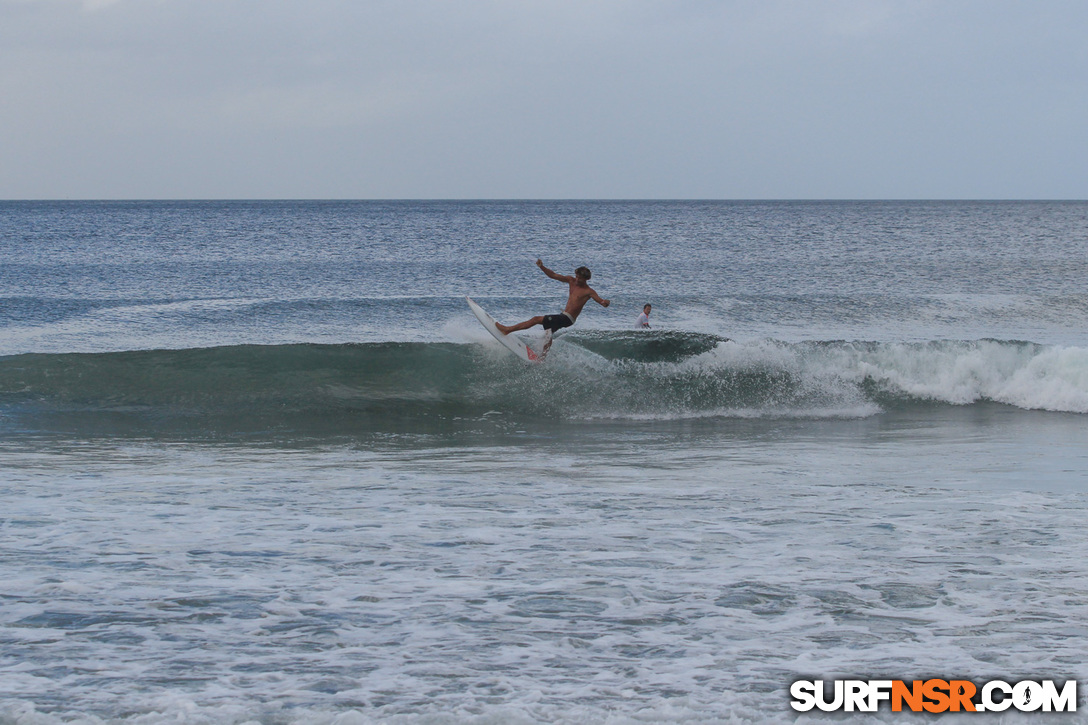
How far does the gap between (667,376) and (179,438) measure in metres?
7.57

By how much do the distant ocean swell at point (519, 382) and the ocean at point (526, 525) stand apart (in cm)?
7

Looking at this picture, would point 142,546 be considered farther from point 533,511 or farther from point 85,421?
point 85,421

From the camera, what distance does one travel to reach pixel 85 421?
12.7 m

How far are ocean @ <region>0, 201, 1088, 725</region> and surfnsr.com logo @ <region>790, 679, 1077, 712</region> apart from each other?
7 cm

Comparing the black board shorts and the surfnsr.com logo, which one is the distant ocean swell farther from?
the surfnsr.com logo

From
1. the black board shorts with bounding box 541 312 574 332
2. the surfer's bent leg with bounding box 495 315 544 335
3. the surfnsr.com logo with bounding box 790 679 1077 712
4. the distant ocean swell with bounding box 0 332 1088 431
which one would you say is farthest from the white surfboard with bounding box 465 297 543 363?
the surfnsr.com logo with bounding box 790 679 1077 712

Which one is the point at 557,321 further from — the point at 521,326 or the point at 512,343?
the point at 512,343

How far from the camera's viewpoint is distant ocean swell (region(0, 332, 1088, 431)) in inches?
546

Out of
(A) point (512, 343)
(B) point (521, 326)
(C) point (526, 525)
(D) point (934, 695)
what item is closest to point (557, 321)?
(B) point (521, 326)

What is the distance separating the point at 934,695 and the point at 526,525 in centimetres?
337

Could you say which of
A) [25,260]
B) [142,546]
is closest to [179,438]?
[142,546]

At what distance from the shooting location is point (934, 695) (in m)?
4.39

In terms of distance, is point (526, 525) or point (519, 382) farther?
point (519, 382)

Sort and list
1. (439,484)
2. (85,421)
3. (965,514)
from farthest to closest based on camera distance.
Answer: (85,421)
(439,484)
(965,514)
